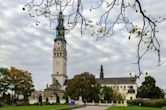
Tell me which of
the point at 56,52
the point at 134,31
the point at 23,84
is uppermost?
the point at 56,52

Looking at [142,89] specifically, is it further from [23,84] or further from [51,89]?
[51,89]

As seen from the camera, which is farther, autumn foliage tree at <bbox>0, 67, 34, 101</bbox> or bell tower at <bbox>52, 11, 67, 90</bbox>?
bell tower at <bbox>52, 11, 67, 90</bbox>

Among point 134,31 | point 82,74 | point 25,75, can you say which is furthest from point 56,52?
point 134,31

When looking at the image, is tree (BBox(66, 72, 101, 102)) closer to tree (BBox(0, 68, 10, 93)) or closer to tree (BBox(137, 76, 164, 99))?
tree (BBox(137, 76, 164, 99))

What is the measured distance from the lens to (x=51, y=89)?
151000 mm

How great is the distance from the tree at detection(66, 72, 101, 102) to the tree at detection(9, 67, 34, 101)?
24.4 metres

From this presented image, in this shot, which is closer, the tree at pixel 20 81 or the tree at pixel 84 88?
the tree at pixel 20 81

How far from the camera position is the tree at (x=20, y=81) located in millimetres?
88000

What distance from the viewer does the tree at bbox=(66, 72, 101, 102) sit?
111875 millimetres

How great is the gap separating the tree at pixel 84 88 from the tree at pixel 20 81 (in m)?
24.4

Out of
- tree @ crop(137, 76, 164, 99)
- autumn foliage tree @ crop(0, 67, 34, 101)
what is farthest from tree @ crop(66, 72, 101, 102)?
autumn foliage tree @ crop(0, 67, 34, 101)

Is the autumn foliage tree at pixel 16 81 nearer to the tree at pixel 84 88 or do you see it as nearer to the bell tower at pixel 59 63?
the tree at pixel 84 88

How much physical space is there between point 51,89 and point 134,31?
481ft

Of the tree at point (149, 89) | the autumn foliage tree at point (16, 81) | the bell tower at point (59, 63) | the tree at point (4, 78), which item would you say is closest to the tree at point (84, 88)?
the tree at point (149, 89)
